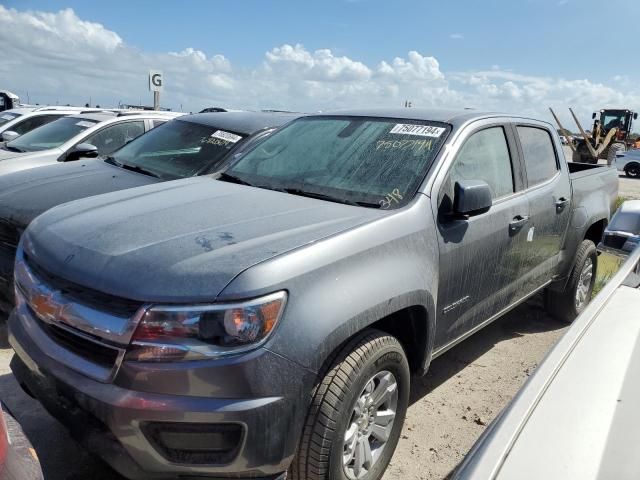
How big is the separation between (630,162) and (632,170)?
0.52 metres

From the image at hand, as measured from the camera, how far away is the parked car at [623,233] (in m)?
3.01

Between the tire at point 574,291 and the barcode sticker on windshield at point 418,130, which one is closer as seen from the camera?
the barcode sticker on windshield at point 418,130

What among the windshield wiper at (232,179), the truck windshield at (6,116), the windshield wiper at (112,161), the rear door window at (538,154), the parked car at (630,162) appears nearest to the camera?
the windshield wiper at (232,179)

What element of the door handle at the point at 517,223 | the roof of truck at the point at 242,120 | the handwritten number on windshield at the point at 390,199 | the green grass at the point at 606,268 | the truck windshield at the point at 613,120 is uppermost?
the truck windshield at the point at 613,120

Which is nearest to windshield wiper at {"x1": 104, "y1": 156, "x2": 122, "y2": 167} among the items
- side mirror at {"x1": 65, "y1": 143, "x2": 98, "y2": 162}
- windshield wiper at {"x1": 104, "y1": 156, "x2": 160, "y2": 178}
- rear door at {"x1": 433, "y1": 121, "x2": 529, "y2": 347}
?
windshield wiper at {"x1": 104, "y1": 156, "x2": 160, "y2": 178}

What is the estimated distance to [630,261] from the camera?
2.55m

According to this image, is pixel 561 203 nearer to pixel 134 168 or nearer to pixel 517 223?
pixel 517 223

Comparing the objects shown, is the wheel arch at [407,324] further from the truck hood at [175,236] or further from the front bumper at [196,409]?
the truck hood at [175,236]

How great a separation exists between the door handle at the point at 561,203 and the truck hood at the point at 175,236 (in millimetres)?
2105

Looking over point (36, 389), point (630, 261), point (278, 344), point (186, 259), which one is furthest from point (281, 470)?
point (630, 261)

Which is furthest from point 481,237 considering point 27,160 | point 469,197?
point 27,160

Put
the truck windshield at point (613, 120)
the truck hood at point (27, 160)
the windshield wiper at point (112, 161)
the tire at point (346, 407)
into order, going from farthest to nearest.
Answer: the truck windshield at point (613, 120) → the truck hood at point (27, 160) → the windshield wiper at point (112, 161) → the tire at point (346, 407)

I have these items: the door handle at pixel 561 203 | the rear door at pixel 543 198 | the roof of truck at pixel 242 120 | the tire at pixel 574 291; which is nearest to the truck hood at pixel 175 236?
the rear door at pixel 543 198

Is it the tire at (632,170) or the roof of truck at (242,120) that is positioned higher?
the roof of truck at (242,120)
